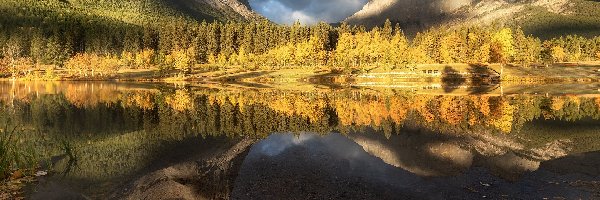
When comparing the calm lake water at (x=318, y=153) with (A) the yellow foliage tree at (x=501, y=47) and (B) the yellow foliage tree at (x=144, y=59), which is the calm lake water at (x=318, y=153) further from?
(B) the yellow foliage tree at (x=144, y=59)

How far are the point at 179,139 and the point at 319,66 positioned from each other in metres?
135

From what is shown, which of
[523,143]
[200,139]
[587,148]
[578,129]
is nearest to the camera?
[587,148]

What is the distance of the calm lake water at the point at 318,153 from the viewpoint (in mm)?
17891

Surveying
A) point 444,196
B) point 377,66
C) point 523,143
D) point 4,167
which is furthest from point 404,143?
point 377,66

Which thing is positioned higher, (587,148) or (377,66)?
(377,66)

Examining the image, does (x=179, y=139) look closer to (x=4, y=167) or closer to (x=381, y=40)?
(x=4, y=167)

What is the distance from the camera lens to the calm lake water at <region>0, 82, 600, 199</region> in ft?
58.7

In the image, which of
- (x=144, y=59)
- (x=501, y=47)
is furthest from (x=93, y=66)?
(x=501, y=47)

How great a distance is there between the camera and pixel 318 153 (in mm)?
26047

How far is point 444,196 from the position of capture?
52.7 feet

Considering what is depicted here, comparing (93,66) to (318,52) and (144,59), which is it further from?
(318,52)

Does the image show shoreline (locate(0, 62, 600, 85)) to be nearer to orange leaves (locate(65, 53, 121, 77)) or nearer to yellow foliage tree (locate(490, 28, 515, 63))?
yellow foliage tree (locate(490, 28, 515, 63))

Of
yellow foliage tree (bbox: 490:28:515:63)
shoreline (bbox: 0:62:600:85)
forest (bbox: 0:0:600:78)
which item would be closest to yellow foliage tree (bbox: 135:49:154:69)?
forest (bbox: 0:0:600:78)

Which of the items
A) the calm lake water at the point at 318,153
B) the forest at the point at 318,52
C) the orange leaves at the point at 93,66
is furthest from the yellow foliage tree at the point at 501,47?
the orange leaves at the point at 93,66
